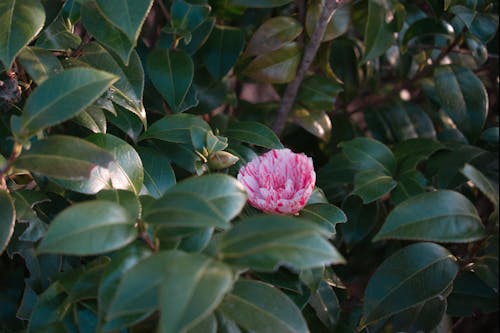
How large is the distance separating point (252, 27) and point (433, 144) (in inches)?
18.8

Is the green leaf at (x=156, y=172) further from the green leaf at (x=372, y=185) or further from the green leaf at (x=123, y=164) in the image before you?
the green leaf at (x=372, y=185)

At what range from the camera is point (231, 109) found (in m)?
1.60

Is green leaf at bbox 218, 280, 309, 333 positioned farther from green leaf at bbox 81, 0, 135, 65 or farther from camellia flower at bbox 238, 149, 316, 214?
green leaf at bbox 81, 0, 135, 65

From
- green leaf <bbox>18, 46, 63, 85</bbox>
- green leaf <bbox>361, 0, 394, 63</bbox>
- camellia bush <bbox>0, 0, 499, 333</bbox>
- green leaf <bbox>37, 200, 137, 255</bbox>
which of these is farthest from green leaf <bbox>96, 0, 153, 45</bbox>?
green leaf <bbox>361, 0, 394, 63</bbox>

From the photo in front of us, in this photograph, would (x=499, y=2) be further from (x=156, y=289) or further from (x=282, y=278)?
(x=156, y=289)

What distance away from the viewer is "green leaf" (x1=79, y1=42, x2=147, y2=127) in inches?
38.1

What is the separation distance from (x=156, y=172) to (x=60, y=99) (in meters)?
0.27

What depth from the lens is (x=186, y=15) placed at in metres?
1.13

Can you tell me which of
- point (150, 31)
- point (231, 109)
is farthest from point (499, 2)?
point (150, 31)

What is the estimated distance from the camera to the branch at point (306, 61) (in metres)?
1.13

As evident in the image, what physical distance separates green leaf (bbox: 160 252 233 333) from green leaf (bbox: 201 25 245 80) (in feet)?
2.32

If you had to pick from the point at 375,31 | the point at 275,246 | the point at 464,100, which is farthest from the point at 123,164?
the point at 464,100

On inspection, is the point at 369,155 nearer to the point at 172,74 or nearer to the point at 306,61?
the point at 306,61

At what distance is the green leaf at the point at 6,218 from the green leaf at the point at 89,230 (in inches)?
6.5
